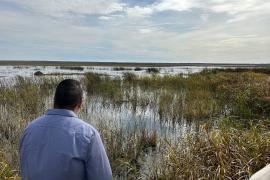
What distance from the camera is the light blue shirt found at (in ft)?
6.25

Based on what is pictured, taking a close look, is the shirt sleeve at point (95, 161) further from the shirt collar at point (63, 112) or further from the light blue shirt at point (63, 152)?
the shirt collar at point (63, 112)

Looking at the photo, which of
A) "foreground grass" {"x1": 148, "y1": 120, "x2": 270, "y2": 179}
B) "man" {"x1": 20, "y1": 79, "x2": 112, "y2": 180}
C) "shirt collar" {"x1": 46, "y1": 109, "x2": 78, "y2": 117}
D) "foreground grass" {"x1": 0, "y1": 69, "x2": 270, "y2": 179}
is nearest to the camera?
"man" {"x1": 20, "y1": 79, "x2": 112, "y2": 180}

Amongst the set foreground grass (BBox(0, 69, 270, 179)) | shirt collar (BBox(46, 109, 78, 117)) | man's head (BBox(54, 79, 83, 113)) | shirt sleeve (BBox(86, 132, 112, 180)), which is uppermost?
man's head (BBox(54, 79, 83, 113))

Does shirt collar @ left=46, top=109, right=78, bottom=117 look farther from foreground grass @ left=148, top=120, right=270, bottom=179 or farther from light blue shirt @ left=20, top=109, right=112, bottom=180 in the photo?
foreground grass @ left=148, top=120, right=270, bottom=179

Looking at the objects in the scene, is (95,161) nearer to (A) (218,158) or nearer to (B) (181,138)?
(A) (218,158)

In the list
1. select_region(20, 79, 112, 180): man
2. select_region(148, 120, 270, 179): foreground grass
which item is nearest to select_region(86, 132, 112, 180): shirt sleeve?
select_region(20, 79, 112, 180): man

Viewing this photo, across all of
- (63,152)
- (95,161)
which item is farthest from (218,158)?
(63,152)

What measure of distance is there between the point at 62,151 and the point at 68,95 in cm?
39

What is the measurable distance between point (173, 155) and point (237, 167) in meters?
1.04

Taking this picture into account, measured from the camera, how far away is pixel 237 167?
4.89 meters

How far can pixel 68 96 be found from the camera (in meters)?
2.09

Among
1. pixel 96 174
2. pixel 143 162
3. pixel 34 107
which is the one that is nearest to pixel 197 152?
pixel 143 162

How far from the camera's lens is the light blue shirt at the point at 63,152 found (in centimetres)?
191

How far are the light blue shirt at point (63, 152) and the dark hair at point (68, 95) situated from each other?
A: 0.10 m
